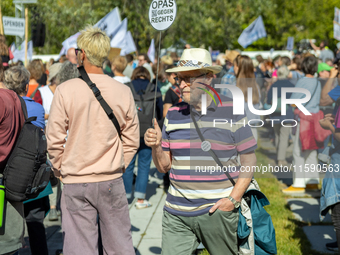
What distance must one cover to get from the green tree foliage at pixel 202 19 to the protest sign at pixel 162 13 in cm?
2296

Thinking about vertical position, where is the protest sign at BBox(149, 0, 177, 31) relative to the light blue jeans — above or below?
above

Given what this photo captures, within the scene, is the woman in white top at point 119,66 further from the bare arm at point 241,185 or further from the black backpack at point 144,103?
the bare arm at point 241,185

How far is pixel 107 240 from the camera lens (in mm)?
3258

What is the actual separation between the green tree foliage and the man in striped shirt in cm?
2329

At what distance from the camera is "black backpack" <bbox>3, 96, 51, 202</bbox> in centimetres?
308

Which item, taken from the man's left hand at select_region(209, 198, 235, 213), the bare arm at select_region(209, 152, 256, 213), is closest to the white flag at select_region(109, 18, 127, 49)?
the bare arm at select_region(209, 152, 256, 213)

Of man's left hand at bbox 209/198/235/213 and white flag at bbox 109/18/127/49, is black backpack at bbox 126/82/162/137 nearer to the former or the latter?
man's left hand at bbox 209/198/235/213

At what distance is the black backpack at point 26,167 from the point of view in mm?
3080

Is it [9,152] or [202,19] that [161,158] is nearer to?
[9,152]

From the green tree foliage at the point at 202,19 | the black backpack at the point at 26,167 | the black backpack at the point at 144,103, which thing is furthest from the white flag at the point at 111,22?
the green tree foliage at the point at 202,19

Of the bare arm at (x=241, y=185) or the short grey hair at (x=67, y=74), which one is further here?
the short grey hair at (x=67, y=74)

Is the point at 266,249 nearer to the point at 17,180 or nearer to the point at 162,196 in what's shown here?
the point at 17,180

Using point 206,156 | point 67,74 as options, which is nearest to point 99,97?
point 206,156

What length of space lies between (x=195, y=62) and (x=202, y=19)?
3033 cm
